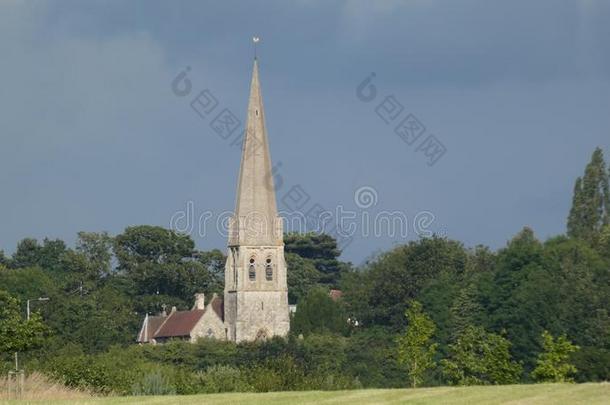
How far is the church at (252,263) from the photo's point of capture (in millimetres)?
138125

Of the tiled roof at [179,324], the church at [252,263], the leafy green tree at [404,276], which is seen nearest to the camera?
the leafy green tree at [404,276]

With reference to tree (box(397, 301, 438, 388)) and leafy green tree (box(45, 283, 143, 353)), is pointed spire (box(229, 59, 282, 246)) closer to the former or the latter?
leafy green tree (box(45, 283, 143, 353))

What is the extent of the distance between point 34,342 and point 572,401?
63.8ft

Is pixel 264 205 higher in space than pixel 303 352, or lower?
higher

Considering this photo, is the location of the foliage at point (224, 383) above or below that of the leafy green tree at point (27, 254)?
below

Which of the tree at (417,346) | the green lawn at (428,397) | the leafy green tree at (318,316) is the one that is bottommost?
the green lawn at (428,397)

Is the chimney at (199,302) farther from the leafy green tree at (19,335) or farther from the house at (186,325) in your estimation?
the leafy green tree at (19,335)

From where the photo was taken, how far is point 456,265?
130 m

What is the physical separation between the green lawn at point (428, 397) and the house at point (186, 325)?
96244mm

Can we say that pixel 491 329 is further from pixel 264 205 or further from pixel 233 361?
pixel 264 205

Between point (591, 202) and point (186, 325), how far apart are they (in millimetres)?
36571

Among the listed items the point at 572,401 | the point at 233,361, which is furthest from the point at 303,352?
the point at 572,401

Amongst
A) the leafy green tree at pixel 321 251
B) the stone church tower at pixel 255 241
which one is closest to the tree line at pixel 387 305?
the stone church tower at pixel 255 241

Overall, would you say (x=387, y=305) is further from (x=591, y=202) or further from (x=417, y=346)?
(x=417, y=346)
